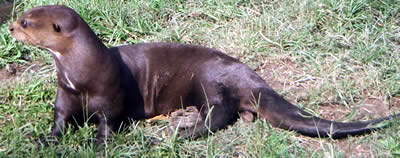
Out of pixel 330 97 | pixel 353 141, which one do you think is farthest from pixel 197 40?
pixel 353 141

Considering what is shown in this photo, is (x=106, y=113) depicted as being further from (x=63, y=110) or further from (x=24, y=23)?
(x=24, y=23)

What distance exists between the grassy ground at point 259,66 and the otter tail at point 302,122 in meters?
0.06

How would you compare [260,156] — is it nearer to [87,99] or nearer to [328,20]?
[87,99]

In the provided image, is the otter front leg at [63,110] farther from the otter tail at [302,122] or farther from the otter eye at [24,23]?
the otter tail at [302,122]

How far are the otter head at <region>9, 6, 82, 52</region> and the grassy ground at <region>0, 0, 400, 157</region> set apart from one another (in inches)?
19.6

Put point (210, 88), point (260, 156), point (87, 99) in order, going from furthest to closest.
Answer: point (210, 88)
point (87, 99)
point (260, 156)

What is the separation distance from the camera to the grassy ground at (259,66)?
3152mm

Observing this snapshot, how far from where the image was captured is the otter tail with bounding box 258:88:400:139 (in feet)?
10.5

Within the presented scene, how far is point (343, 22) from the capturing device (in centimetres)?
453

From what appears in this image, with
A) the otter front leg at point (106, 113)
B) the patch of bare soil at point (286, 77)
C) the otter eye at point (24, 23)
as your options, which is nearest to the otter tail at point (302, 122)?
the patch of bare soil at point (286, 77)

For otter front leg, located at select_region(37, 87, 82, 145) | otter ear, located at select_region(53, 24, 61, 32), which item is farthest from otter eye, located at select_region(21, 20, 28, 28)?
otter front leg, located at select_region(37, 87, 82, 145)

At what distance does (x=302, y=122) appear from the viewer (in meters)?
3.27

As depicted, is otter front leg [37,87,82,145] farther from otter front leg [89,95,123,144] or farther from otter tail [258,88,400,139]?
otter tail [258,88,400,139]

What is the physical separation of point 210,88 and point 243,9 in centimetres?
139
